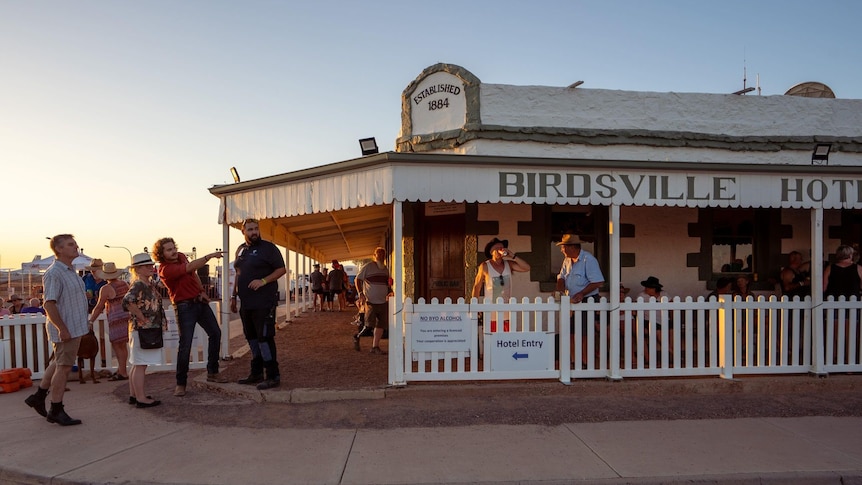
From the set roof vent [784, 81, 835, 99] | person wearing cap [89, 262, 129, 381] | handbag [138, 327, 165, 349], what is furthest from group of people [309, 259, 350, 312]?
roof vent [784, 81, 835, 99]

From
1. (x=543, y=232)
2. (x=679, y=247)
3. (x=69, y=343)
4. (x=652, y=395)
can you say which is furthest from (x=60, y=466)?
(x=679, y=247)

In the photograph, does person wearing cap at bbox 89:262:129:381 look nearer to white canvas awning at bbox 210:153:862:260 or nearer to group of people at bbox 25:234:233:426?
group of people at bbox 25:234:233:426

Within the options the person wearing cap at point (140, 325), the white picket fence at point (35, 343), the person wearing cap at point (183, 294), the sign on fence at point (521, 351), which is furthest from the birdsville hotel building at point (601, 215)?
the person wearing cap at point (140, 325)

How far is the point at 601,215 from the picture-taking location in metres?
8.80

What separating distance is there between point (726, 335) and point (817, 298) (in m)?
1.24

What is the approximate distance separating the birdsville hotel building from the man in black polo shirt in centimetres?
62

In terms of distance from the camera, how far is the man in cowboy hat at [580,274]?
22.8 ft

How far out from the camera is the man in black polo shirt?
6582 mm

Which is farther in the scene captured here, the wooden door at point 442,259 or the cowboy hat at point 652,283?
the wooden door at point 442,259

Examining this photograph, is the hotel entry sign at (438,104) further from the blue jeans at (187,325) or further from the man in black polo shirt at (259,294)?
the blue jeans at (187,325)

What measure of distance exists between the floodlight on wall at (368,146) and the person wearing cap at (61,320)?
10.5 ft

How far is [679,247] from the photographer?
29.6 feet

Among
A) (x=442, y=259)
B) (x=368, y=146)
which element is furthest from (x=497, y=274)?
(x=368, y=146)

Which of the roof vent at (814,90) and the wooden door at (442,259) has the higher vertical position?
the roof vent at (814,90)
